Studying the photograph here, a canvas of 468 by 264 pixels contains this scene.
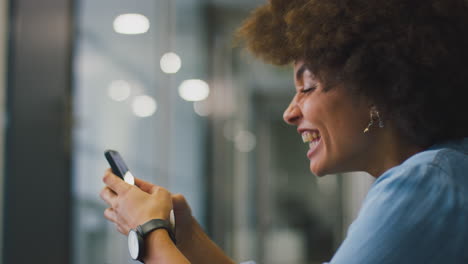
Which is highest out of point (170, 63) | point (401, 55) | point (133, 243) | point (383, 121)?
point (170, 63)

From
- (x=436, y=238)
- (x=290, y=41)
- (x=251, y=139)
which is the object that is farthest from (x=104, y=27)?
(x=251, y=139)

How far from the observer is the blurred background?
6.22 feet

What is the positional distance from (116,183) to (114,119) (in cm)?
151

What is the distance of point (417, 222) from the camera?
882 millimetres

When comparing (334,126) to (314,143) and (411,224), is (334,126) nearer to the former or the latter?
(314,143)

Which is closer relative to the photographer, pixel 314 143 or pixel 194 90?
pixel 314 143

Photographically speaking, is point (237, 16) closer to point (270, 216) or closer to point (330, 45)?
point (270, 216)

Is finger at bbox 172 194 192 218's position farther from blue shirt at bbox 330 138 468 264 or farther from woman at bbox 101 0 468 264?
blue shirt at bbox 330 138 468 264

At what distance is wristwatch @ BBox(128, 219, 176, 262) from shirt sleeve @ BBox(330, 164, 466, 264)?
1.04 ft

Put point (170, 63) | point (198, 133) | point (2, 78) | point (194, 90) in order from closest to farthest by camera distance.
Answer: point (2, 78) → point (170, 63) → point (194, 90) → point (198, 133)

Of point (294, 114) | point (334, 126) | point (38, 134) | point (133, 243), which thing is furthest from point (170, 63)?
point (133, 243)

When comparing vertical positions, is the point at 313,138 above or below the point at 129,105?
below

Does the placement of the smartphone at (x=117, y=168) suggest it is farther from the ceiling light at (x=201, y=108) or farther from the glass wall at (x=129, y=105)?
the ceiling light at (x=201, y=108)

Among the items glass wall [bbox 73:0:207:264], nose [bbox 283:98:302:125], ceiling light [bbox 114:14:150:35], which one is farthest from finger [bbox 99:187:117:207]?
ceiling light [bbox 114:14:150:35]
